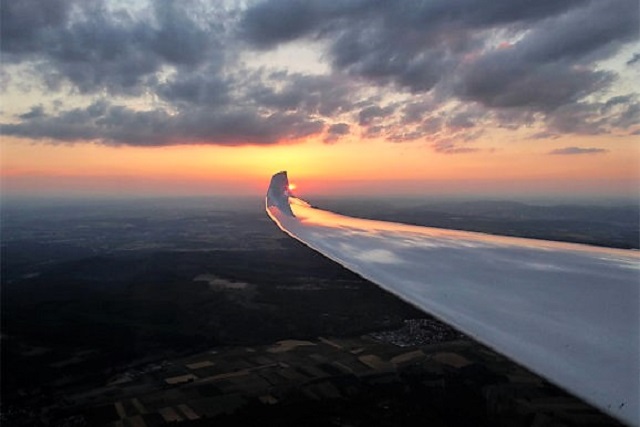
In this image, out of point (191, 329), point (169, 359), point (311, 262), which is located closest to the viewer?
point (169, 359)

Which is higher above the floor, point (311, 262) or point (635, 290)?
point (635, 290)

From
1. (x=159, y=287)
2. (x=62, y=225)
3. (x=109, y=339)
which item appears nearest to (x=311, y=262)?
(x=159, y=287)

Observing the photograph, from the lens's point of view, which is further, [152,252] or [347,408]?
[152,252]

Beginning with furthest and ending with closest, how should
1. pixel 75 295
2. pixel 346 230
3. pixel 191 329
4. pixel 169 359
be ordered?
pixel 75 295
pixel 191 329
pixel 169 359
pixel 346 230

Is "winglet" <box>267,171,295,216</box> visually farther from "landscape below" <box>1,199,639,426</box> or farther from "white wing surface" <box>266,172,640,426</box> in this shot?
"white wing surface" <box>266,172,640,426</box>

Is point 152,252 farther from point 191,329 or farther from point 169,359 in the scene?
point 169,359

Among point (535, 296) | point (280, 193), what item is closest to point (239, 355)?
point (280, 193)

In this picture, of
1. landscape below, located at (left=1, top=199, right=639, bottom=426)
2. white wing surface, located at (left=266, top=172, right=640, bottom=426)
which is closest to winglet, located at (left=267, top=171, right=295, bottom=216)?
landscape below, located at (left=1, top=199, right=639, bottom=426)
